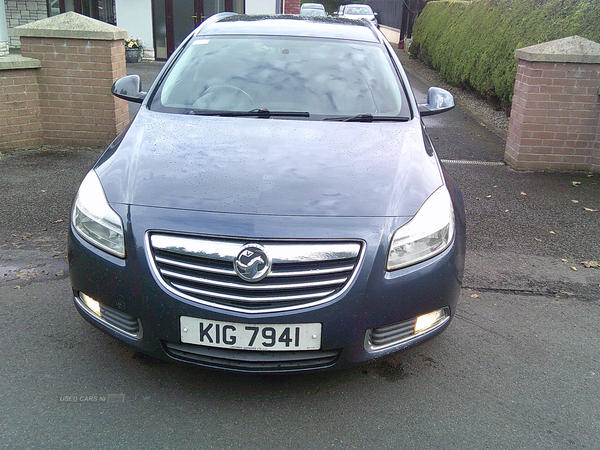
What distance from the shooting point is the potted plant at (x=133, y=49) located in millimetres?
17359

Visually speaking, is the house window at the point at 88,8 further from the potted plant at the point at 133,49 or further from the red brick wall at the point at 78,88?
the red brick wall at the point at 78,88

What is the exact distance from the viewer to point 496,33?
11.1 m

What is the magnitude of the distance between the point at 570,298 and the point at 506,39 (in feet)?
25.4

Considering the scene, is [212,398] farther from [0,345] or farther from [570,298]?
[570,298]

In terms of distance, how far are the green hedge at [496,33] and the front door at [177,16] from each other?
6.51 m

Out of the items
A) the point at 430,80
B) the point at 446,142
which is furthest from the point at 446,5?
the point at 446,142

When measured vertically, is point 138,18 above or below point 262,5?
below

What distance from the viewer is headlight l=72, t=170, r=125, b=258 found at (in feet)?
8.61

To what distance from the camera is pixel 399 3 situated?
2791 cm

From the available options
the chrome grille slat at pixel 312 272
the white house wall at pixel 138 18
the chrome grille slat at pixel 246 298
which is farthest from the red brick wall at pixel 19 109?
the white house wall at pixel 138 18

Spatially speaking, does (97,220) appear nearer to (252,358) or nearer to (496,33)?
(252,358)

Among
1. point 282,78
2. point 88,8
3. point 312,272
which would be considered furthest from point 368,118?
point 88,8

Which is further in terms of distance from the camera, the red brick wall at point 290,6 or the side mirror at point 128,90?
the red brick wall at point 290,6

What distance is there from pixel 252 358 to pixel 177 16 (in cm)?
1730
